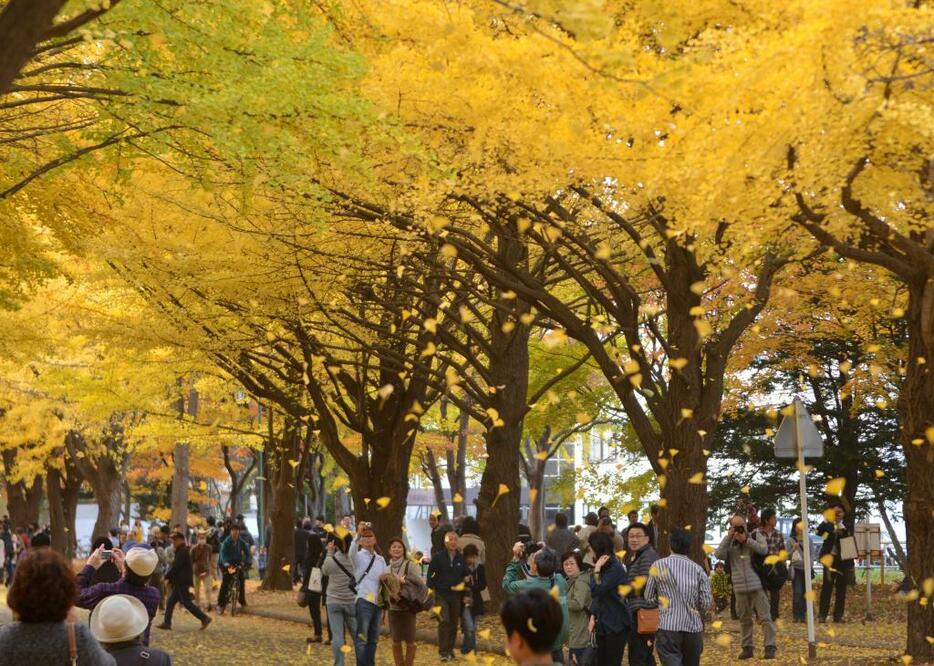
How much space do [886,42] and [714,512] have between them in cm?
1967

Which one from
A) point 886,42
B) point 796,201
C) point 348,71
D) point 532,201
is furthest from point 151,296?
point 886,42

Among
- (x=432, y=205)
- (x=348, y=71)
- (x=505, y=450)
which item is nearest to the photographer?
(x=348, y=71)

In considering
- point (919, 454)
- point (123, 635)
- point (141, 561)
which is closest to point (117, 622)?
point (123, 635)

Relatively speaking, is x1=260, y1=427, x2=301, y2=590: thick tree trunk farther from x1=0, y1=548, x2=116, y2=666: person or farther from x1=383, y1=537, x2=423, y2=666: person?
x1=0, y1=548, x2=116, y2=666: person

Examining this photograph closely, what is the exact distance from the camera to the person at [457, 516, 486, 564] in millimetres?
18391

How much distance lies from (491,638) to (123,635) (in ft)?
37.4

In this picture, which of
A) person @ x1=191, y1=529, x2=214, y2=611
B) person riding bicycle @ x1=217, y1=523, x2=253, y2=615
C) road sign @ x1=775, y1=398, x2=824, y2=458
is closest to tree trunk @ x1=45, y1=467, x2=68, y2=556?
person @ x1=191, y1=529, x2=214, y2=611

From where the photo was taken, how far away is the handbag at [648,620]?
1078 centimetres

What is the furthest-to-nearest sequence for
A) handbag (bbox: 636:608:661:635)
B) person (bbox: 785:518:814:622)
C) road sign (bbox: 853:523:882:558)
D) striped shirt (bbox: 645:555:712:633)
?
road sign (bbox: 853:523:882:558) < person (bbox: 785:518:814:622) < handbag (bbox: 636:608:661:635) < striped shirt (bbox: 645:555:712:633)

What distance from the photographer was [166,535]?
80.8 feet

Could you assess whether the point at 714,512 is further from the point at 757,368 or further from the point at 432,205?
the point at 432,205

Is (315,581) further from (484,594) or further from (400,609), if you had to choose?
(400,609)

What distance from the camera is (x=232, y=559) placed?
24078 millimetres

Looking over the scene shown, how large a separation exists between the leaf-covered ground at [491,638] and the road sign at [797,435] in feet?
6.84
